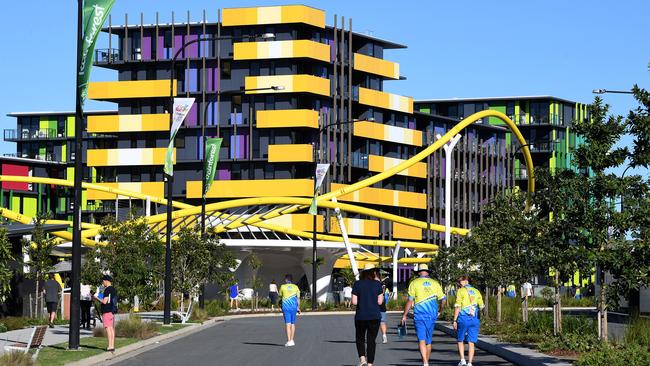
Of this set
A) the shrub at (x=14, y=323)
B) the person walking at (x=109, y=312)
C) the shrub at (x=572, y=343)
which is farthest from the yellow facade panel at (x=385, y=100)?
the shrub at (x=572, y=343)

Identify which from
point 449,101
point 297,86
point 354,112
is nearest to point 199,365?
point 297,86

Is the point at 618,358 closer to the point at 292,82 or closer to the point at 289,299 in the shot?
the point at 289,299

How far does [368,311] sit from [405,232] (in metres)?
102

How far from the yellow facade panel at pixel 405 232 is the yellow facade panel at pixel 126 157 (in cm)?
2258

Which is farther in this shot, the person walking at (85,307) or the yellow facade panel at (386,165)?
the yellow facade panel at (386,165)

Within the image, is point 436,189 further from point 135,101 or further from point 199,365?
point 199,365

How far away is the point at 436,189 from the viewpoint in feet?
431

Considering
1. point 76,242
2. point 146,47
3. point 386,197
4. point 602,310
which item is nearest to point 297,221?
point 386,197

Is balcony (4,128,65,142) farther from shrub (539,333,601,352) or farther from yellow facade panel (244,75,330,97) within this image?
shrub (539,333,601,352)

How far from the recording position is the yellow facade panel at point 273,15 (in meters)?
112

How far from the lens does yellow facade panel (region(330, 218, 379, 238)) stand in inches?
4498

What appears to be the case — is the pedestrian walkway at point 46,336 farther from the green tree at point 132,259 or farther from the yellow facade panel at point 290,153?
the yellow facade panel at point 290,153

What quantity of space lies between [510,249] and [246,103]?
248 ft

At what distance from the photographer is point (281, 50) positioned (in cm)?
11288
